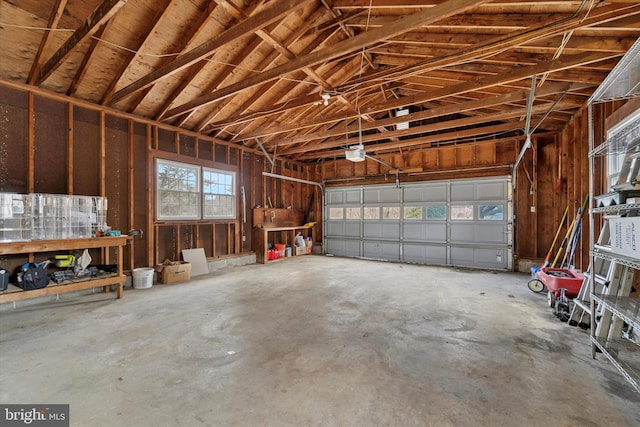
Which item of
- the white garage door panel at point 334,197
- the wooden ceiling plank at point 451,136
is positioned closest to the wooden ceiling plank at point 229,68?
the wooden ceiling plank at point 451,136

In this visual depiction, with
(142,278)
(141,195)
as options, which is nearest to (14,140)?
(141,195)

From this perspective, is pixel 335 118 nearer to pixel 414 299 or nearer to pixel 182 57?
pixel 182 57

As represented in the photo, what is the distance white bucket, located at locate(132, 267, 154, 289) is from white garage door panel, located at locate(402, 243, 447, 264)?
653cm

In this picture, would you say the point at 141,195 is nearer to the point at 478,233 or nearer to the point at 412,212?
the point at 412,212

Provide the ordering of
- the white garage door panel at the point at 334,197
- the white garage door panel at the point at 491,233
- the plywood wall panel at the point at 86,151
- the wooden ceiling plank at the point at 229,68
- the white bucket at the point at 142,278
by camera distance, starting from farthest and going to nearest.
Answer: the white garage door panel at the point at 334,197 < the white garage door panel at the point at 491,233 < the white bucket at the point at 142,278 < the plywood wall panel at the point at 86,151 < the wooden ceiling plank at the point at 229,68

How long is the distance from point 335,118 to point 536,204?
17.7ft

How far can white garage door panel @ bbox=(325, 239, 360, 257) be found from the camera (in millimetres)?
8914

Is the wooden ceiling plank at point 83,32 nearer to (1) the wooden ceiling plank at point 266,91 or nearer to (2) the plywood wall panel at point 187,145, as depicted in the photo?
(1) the wooden ceiling plank at point 266,91

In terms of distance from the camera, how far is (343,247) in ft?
30.1

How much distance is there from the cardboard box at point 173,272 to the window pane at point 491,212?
23.8 ft

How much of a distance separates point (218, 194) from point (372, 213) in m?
4.77

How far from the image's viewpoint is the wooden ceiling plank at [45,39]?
291 centimetres

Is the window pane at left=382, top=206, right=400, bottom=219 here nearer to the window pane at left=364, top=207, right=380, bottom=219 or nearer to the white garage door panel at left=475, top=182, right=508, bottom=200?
the window pane at left=364, top=207, right=380, bottom=219

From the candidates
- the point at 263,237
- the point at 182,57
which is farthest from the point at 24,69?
the point at 263,237
